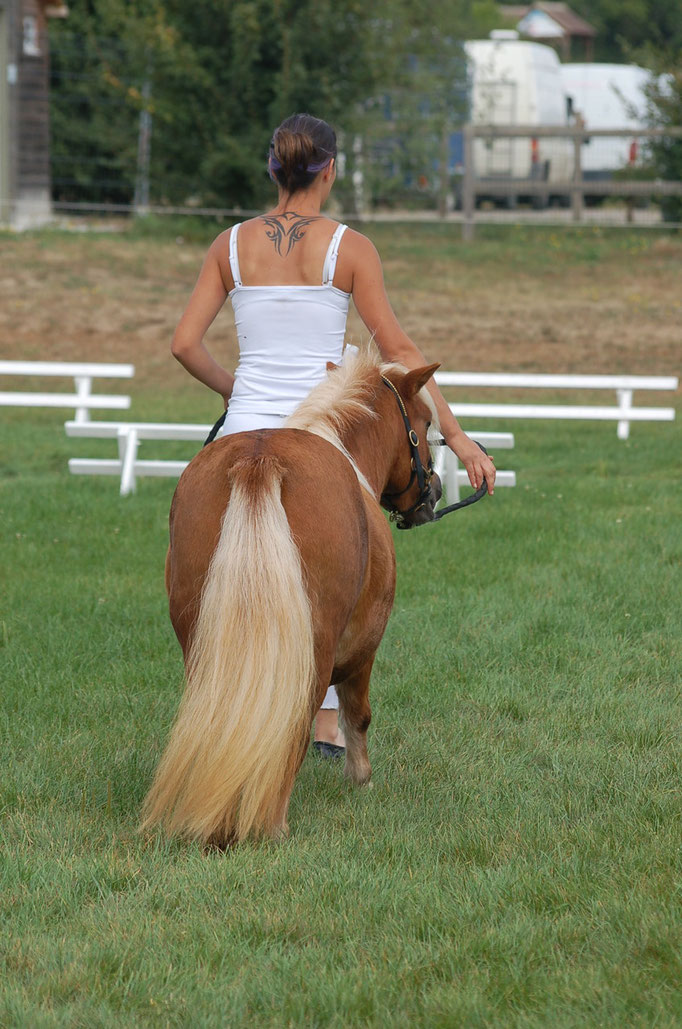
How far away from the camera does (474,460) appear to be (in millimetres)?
4406

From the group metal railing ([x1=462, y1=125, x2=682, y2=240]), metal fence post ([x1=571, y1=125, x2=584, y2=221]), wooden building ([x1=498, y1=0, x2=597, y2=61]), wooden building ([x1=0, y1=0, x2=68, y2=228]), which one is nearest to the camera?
metal railing ([x1=462, y1=125, x2=682, y2=240])

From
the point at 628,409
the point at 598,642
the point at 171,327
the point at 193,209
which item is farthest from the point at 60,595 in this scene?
the point at 193,209

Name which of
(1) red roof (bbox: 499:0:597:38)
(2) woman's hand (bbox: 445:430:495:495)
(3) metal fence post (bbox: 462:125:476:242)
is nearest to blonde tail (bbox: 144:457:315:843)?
(2) woman's hand (bbox: 445:430:495:495)

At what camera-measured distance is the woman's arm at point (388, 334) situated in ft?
13.7

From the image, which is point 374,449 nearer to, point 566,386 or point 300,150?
point 300,150

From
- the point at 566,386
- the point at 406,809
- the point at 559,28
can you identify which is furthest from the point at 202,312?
the point at 559,28

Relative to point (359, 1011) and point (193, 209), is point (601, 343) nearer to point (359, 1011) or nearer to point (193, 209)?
point (193, 209)

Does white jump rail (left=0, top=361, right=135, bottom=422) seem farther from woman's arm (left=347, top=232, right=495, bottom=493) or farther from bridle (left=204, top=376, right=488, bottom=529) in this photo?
woman's arm (left=347, top=232, right=495, bottom=493)

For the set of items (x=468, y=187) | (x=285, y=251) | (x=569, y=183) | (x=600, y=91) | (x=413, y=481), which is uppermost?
(x=600, y=91)

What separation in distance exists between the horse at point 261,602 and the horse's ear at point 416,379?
0.73ft

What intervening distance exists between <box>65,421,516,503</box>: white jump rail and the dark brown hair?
186 inches

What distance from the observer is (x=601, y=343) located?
17938 mm

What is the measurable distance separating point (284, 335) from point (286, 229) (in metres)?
0.33

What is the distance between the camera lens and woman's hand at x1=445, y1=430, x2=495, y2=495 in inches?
173
